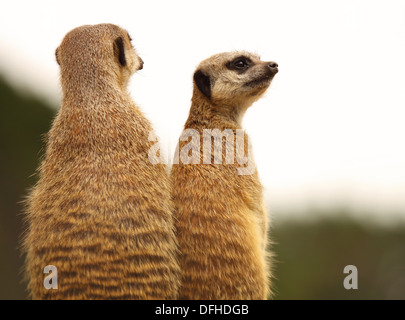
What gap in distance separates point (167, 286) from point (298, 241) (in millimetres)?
11746

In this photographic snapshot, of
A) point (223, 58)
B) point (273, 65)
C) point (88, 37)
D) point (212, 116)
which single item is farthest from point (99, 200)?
point (223, 58)

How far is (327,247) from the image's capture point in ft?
49.4

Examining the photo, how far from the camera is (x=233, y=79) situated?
4770mm

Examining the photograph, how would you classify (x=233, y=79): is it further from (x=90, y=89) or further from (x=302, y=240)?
(x=302, y=240)

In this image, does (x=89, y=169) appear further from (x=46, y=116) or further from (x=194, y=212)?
(x=46, y=116)

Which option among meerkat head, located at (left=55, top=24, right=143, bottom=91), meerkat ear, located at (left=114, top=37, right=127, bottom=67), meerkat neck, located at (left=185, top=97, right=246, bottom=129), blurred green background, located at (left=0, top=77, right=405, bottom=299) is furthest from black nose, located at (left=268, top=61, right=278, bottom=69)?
blurred green background, located at (left=0, top=77, right=405, bottom=299)

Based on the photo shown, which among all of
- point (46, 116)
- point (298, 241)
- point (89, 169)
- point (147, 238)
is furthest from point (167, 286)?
point (298, 241)

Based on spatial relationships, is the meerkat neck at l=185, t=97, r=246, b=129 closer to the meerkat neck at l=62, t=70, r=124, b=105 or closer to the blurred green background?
the meerkat neck at l=62, t=70, r=124, b=105

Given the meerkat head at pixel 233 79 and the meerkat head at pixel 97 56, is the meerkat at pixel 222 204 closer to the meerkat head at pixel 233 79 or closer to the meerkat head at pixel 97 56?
the meerkat head at pixel 233 79

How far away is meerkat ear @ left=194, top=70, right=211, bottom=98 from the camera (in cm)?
487

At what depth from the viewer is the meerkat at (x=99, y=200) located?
11.2 feet

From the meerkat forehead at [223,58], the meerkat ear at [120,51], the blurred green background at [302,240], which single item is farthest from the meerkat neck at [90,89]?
the blurred green background at [302,240]

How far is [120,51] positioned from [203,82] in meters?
0.91

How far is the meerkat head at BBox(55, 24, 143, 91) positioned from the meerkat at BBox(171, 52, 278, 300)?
2.17ft
